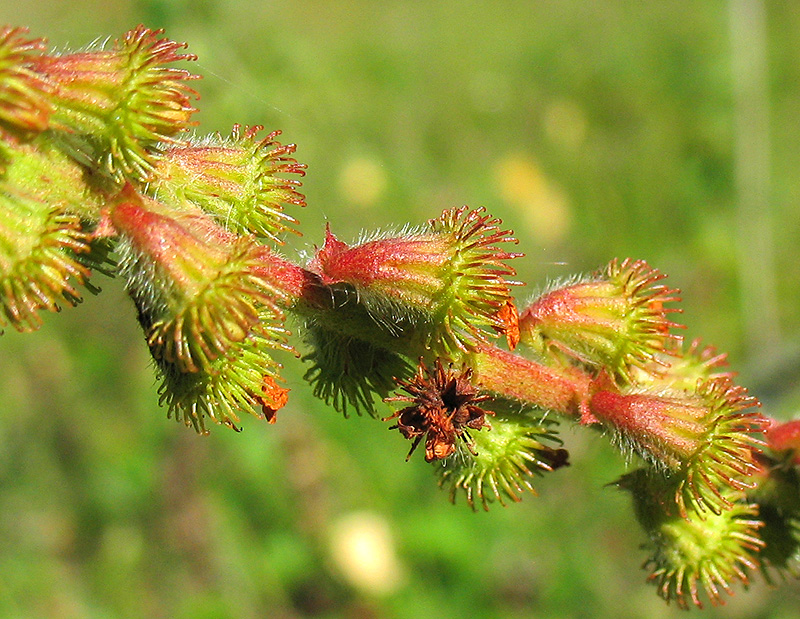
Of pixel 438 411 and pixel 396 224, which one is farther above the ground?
pixel 396 224

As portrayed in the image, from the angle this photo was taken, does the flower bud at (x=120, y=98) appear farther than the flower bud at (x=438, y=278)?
No

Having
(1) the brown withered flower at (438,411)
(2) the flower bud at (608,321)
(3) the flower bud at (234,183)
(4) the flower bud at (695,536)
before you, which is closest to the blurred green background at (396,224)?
(4) the flower bud at (695,536)

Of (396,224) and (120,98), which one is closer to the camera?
(120,98)

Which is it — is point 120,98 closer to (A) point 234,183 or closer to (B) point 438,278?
(A) point 234,183

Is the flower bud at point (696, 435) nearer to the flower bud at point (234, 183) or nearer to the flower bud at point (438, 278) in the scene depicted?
the flower bud at point (438, 278)

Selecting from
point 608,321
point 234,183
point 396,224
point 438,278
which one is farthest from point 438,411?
point 396,224

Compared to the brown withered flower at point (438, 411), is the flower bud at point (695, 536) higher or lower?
higher

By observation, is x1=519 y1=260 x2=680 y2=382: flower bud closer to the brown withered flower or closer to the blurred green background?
the brown withered flower
